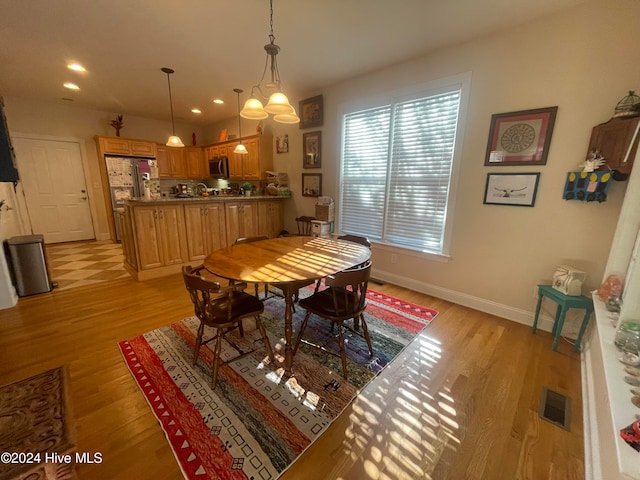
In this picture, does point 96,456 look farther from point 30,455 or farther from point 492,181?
point 492,181

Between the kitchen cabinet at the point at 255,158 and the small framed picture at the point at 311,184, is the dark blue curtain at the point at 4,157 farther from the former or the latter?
the small framed picture at the point at 311,184

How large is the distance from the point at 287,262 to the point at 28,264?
130 inches

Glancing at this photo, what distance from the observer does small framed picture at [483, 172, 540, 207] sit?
7.70 ft

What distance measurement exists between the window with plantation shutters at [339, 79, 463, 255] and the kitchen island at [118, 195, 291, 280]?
1.74 meters

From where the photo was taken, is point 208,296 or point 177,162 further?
point 177,162

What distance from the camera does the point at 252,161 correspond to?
500 centimetres

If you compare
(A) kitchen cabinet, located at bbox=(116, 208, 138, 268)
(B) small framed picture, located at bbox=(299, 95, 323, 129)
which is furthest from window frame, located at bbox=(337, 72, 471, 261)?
(A) kitchen cabinet, located at bbox=(116, 208, 138, 268)

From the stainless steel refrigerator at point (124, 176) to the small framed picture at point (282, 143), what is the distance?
3.33 meters

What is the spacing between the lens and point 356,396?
1634 mm

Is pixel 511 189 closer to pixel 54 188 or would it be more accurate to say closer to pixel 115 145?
pixel 115 145

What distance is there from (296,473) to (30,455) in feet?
4.34

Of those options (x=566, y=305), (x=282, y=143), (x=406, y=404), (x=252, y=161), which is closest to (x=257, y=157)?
(x=252, y=161)

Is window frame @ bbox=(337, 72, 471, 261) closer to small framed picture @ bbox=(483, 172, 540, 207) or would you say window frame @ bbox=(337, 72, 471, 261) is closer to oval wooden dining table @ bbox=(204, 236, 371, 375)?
small framed picture @ bbox=(483, 172, 540, 207)

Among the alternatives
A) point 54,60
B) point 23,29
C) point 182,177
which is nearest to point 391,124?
point 23,29
